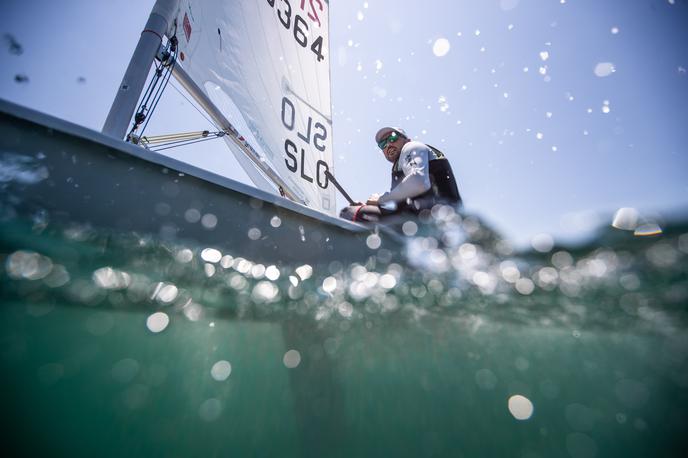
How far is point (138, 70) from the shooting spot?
145 cm

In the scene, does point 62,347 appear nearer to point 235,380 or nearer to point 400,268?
point 235,380

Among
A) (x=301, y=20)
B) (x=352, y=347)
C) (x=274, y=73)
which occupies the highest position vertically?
(x=301, y=20)

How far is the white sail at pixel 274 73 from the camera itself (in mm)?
2324

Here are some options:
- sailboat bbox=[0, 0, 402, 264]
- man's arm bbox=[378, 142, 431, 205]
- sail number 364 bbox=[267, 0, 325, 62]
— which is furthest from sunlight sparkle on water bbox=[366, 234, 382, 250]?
sail number 364 bbox=[267, 0, 325, 62]

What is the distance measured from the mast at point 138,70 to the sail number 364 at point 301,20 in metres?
1.67

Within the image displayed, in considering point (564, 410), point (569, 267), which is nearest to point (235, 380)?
point (564, 410)

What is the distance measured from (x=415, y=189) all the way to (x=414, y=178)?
5 cm

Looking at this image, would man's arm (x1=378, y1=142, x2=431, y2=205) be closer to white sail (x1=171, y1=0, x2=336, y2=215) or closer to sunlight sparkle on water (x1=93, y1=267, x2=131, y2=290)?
sunlight sparkle on water (x1=93, y1=267, x2=131, y2=290)

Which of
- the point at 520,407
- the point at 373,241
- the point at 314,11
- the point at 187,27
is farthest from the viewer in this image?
the point at 314,11

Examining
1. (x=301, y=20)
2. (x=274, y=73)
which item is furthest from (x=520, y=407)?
(x=301, y=20)

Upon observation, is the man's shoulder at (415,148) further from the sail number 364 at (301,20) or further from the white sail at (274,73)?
the sail number 364 at (301,20)

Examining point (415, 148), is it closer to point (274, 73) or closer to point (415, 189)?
point (415, 189)

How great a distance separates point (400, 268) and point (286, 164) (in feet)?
7.50

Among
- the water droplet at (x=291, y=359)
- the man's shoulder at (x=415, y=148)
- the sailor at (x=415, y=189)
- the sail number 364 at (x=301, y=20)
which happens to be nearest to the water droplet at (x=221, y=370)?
the water droplet at (x=291, y=359)
